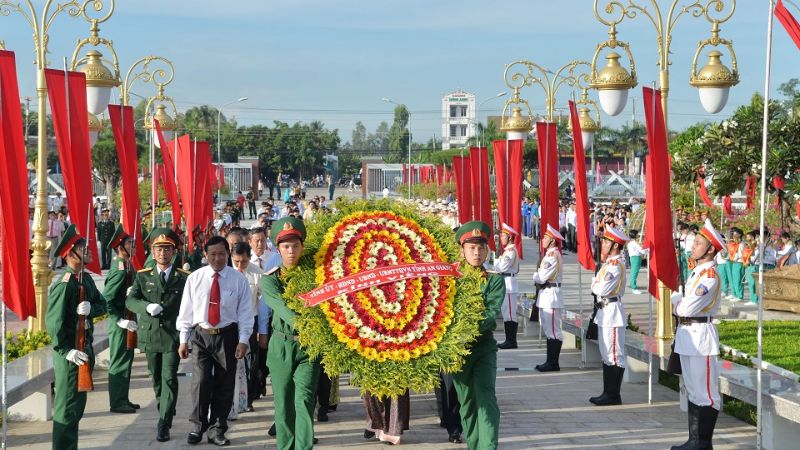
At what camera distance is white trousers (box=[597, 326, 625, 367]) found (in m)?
10.4

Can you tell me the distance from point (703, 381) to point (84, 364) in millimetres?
4852

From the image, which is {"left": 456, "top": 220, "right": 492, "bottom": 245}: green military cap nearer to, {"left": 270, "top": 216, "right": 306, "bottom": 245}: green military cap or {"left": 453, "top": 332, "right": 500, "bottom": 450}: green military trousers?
{"left": 453, "top": 332, "right": 500, "bottom": 450}: green military trousers

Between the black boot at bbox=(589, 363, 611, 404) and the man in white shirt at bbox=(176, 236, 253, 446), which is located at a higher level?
the man in white shirt at bbox=(176, 236, 253, 446)

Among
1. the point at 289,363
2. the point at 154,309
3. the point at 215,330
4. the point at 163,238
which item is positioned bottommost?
the point at 289,363

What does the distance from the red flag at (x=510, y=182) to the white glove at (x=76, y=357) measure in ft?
29.3

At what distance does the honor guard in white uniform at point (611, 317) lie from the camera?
1040 centimetres

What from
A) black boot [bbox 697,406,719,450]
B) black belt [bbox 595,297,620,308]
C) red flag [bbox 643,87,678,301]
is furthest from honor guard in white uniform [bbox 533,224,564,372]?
black boot [bbox 697,406,719,450]

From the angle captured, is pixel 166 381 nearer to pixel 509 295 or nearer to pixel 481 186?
pixel 509 295

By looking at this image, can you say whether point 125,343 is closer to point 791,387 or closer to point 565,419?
point 565,419

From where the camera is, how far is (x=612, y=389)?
10.4 metres

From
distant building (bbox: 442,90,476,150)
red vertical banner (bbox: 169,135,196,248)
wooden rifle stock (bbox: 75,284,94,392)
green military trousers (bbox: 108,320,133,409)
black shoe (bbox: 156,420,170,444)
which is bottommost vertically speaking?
black shoe (bbox: 156,420,170,444)

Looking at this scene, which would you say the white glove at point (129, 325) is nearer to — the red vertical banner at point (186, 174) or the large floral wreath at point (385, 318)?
the large floral wreath at point (385, 318)

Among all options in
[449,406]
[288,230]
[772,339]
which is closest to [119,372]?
[449,406]

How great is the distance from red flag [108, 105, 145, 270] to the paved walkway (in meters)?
1.94
